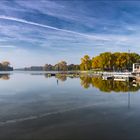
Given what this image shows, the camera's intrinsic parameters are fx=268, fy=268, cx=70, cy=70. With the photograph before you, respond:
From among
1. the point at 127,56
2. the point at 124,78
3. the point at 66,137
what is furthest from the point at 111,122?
the point at 127,56

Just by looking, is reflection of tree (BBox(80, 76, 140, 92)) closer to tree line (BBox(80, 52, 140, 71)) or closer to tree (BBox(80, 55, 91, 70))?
tree line (BBox(80, 52, 140, 71))

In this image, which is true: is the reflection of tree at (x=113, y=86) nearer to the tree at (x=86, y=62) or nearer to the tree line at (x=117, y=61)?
the tree line at (x=117, y=61)

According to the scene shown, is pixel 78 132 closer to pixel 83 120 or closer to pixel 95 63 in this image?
pixel 83 120

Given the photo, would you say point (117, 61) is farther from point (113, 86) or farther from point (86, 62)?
point (113, 86)

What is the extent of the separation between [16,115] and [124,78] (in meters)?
71.6

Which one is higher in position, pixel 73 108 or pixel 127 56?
pixel 127 56

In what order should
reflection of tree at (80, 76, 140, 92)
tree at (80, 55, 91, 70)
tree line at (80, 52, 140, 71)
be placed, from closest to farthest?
reflection of tree at (80, 76, 140, 92)
tree line at (80, 52, 140, 71)
tree at (80, 55, 91, 70)

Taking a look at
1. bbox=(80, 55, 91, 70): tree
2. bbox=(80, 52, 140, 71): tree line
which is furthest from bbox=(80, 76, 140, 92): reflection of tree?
bbox=(80, 55, 91, 70): tree

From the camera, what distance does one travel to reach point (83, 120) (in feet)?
81.8

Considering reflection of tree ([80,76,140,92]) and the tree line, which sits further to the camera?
the tree line

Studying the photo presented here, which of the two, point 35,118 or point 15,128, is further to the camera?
point 35,118

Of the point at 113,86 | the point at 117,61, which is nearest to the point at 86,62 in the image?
the point at 117,61

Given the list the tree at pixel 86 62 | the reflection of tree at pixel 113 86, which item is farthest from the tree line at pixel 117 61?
the reflection of tree at pixel 113 86

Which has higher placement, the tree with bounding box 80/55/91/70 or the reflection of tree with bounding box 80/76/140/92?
the tree with bounding box 80/55/91/70
